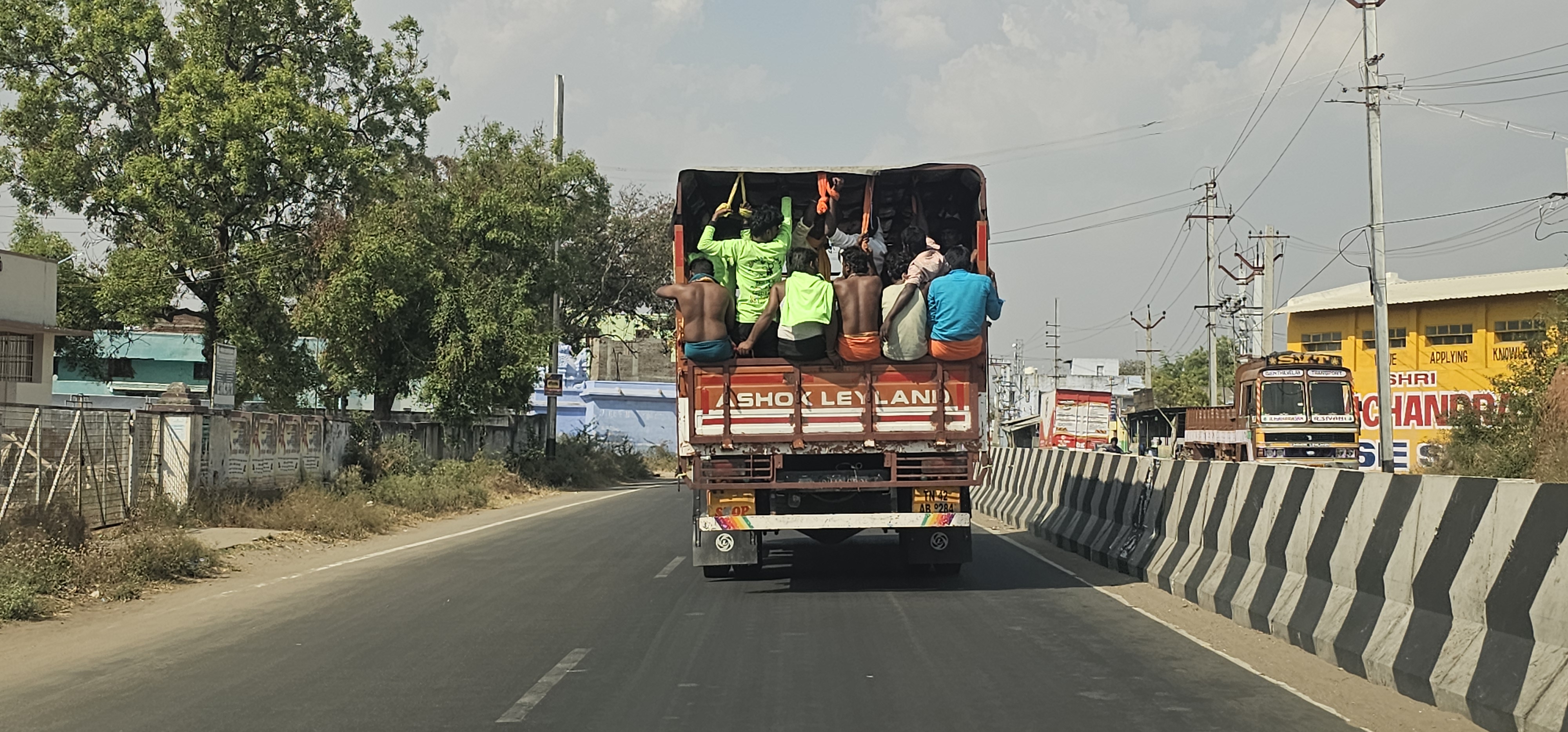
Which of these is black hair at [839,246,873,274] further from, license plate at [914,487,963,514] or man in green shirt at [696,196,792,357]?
license plate at [914,487,963,514]

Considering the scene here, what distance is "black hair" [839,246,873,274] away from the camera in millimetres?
13156

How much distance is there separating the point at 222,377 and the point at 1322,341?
39334mm

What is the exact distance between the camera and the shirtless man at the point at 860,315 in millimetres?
12320

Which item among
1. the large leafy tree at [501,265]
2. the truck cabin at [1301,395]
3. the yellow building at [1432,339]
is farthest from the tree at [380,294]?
the yellow building at [1432,339]

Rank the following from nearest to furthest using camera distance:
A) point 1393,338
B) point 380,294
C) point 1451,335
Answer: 1. point 380,294
2. point 1451,335
3. point 1393,338

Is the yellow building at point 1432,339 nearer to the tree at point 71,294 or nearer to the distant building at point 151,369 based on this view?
the tree at point 71,294

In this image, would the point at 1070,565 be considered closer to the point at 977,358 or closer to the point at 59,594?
the point at 977,358

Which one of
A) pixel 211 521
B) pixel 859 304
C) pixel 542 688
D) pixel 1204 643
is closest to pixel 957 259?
pixel 859 304

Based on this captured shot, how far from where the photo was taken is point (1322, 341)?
4812cm

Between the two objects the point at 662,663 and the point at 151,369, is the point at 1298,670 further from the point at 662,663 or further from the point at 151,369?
the point at 151,369

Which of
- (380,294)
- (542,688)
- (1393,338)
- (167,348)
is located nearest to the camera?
(542,688)

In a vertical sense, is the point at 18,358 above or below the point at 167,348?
below

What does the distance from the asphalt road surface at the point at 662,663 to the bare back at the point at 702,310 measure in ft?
7.90

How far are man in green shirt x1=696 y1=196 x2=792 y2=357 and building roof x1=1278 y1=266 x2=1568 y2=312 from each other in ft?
99.1
